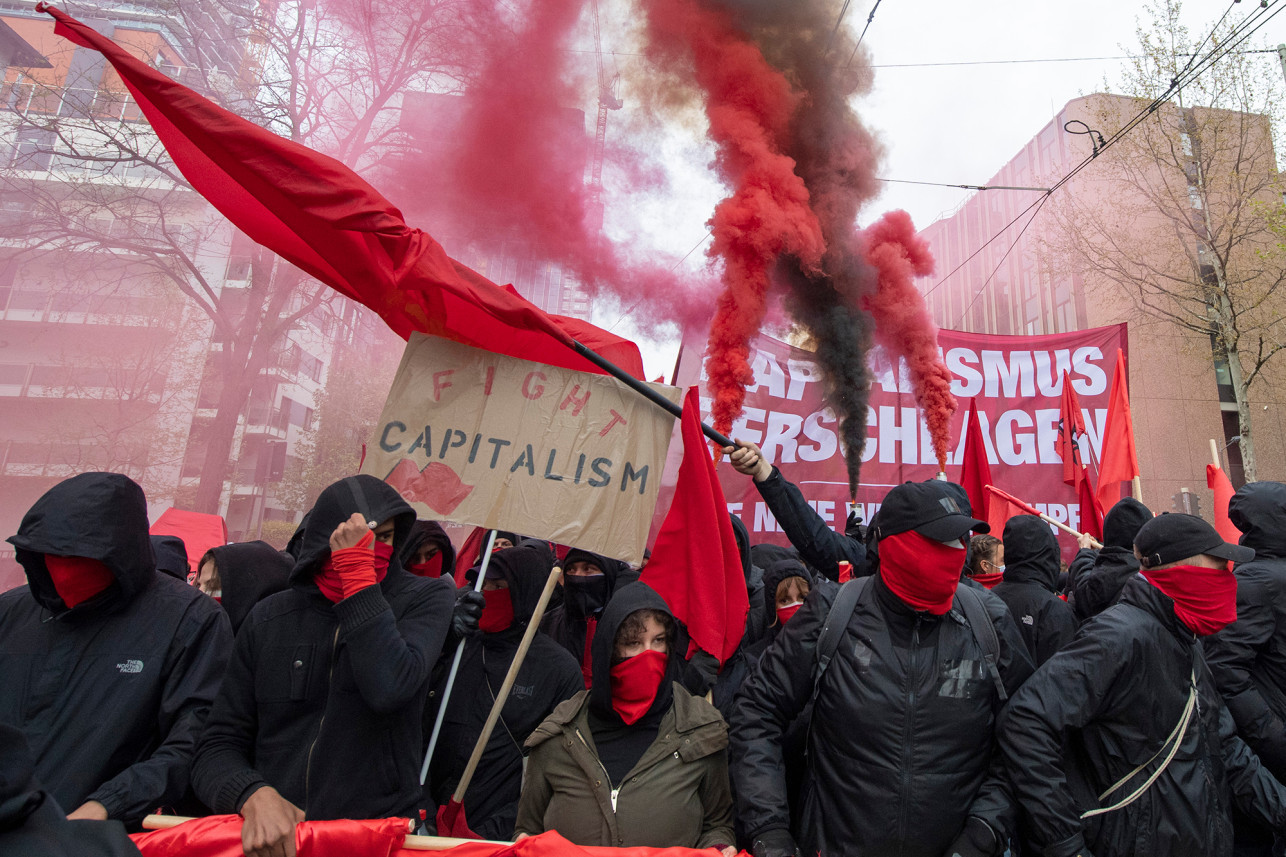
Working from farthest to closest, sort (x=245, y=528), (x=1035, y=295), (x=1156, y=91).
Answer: (x=1035, y=295) < (x=245, y=528) < (x=1156, y=91)

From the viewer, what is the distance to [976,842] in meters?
2.14

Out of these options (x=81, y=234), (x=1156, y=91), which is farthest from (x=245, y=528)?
(x=1156, y=91)

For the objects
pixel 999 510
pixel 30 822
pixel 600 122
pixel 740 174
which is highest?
pixel 600 122

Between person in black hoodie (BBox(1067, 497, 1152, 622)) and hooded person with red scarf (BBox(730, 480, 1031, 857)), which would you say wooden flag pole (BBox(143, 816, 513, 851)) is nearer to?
hooded person with red scarf (BBox(730, 480, 1031, 857))

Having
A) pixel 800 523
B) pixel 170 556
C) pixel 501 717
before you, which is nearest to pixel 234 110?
pixel 170 556

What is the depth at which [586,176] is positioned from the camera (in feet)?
35.2

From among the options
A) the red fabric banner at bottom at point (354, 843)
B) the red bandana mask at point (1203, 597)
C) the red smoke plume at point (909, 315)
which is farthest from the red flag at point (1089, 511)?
the red fabric banner at bottom at point (354, 843)

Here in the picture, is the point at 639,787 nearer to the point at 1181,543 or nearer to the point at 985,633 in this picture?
the point at 985,633

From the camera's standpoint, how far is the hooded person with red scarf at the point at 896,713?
2.20 metres

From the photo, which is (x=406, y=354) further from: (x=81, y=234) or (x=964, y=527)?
(x=81, y=234)

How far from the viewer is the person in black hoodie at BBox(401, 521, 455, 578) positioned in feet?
12.5

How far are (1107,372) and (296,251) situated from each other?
9.38 meters

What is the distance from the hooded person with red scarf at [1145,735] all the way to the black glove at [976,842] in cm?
16

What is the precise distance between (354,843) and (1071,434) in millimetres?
7980
